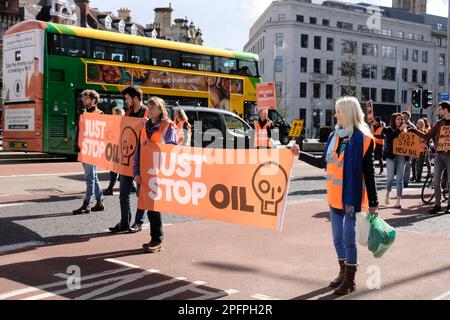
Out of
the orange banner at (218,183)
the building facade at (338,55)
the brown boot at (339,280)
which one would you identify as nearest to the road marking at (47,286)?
the orange banner at (218,183)

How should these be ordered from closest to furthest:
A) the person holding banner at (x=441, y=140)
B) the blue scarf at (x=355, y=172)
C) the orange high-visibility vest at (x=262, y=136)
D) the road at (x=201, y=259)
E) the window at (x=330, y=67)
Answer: the blue scarf at (x=355, y=172) → the road at (x=201, y=259) → the person holding banner at (x=441, y=140) → the orange high-visibility vest at (x=262, y=136) → the window at (x=330, y=67)

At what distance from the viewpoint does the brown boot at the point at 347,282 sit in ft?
17.1

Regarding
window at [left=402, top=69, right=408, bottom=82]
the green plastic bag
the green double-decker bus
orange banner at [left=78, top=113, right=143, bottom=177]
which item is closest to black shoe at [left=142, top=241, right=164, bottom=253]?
orange banner at [left=78, top=113, right=143, bottom=177]

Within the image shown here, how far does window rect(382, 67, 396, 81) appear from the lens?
272 ft

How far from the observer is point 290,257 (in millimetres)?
6715

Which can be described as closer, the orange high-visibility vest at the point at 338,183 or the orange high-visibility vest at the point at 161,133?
the orange high-visibility vest at the point at 338,183

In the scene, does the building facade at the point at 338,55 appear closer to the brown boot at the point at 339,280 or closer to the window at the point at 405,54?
the window at the point at 405,54

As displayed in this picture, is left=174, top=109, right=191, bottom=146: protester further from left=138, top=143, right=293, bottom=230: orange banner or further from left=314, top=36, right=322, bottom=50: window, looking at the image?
left=314, top=36, right=322, bottom=50: window

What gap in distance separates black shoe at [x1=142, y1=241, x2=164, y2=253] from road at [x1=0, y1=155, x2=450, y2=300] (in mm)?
97

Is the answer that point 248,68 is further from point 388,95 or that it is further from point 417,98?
point 388,95

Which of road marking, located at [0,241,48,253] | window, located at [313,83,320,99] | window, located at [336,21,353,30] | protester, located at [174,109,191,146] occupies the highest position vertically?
window, located at [336,21,353,30]

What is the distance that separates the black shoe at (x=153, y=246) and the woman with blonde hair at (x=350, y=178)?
241 centimetres

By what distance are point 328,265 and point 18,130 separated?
54.1 ft

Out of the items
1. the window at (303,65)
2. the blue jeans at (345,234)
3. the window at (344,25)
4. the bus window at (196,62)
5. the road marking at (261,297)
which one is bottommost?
the road marking at (261,297)
